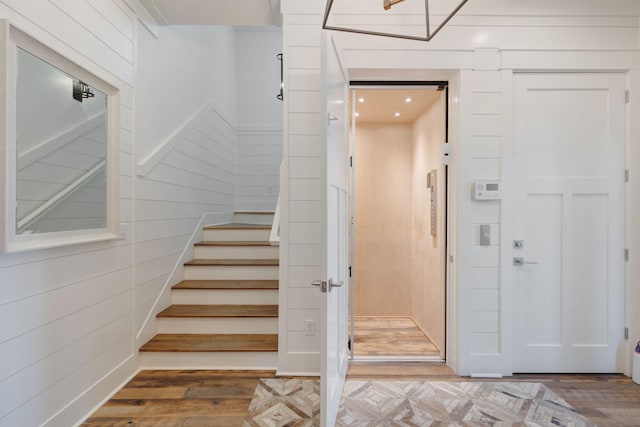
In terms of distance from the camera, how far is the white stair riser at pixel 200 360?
243cm

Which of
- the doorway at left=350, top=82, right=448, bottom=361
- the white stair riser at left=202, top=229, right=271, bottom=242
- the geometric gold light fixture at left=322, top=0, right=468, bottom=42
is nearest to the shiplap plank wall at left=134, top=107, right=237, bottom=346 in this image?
the white stair riser at left=202, top=229, right=271, bottom=242

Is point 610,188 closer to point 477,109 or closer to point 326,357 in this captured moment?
point 477,109

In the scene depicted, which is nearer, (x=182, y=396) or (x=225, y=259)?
(x=182, y=396)

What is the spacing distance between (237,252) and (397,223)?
1872 millimetres

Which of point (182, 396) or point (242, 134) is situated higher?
point (242, 134)

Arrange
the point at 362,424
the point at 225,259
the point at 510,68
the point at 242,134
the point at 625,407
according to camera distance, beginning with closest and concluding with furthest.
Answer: the point at 362,424 → the point at 625,407 → the point at 510,68 → the point at 225,259 → the point at 242,134

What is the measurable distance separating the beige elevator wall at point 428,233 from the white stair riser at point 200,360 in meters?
1.47

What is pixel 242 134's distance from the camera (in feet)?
16.1

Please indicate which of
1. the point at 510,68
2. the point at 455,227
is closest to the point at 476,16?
the point at 510,68

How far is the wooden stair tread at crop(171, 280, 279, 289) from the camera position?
2822 millimetres

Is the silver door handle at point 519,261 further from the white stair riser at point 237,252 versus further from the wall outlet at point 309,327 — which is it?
the white stair riser at point 237,252

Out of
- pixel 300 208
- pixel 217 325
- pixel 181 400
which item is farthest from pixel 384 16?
pixel 181 400

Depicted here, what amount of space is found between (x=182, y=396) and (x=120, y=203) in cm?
134

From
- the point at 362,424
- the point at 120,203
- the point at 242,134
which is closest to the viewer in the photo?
the point at 362,424
